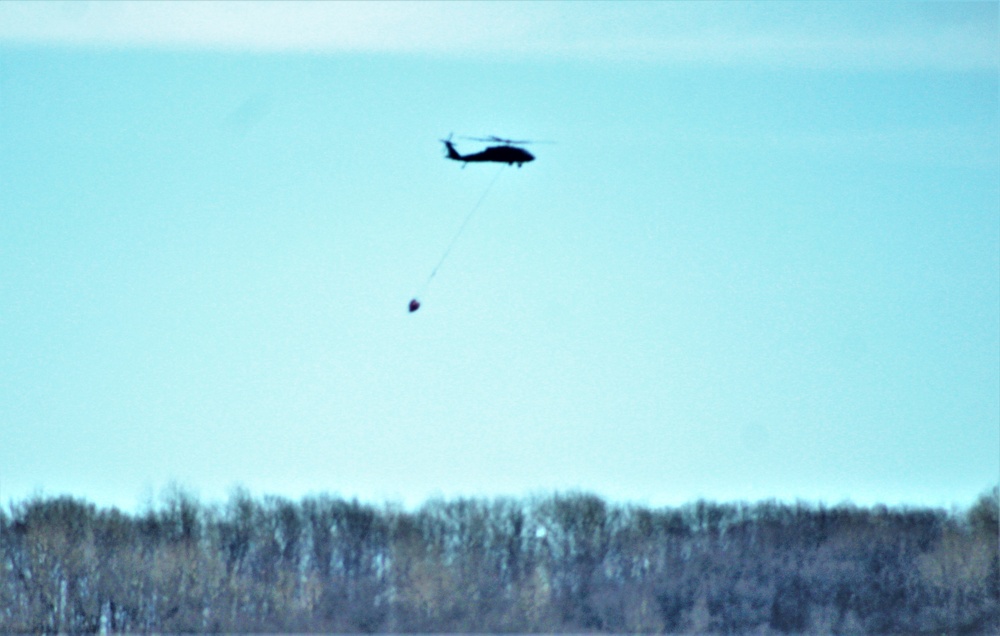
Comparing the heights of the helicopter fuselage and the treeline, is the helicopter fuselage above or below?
above

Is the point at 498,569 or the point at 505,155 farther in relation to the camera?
the point at 498,569

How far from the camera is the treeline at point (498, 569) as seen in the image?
5150cm

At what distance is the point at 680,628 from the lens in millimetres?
53594

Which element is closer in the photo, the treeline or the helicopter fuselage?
the helicopter fuselage

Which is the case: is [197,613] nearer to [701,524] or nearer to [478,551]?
[478,551]

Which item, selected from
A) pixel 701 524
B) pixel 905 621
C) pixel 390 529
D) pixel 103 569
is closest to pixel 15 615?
pixel 103 569

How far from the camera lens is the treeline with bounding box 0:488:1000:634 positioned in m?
51.5

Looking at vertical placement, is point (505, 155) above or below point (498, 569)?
above

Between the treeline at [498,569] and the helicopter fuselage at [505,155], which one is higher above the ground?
the helicopter fuselage at [505,155]

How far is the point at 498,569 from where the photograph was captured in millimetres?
55406

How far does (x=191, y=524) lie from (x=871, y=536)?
24.2 meters

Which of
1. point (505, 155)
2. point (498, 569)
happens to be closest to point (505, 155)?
point (505, 155)

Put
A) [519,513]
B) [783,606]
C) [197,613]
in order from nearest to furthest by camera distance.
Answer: [197,613] < [783,606] < [519,513]

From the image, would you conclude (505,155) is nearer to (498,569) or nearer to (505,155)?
(505,155)
